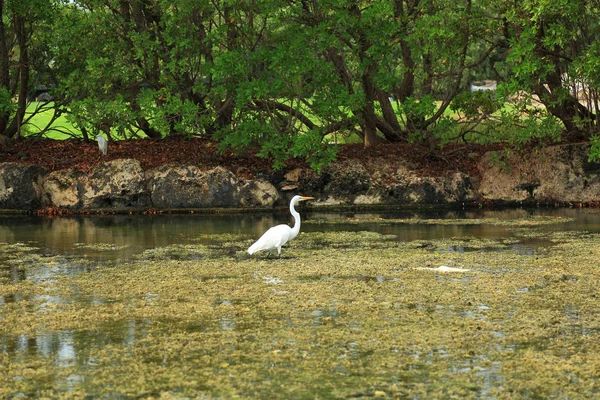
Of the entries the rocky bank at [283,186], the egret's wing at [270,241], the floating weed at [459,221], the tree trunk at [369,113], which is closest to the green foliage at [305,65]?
the tree trunk at [369,113]

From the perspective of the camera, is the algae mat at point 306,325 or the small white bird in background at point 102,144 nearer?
the algae mat at point 306,325

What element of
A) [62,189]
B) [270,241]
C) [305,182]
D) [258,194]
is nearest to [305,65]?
[305,182]

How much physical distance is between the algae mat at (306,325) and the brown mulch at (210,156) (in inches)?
314

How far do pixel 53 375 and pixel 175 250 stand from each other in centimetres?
665

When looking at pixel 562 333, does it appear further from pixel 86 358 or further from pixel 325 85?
pixel 325 85

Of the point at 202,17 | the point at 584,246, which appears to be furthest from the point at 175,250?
the point at 202,17

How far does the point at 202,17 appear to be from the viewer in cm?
2088

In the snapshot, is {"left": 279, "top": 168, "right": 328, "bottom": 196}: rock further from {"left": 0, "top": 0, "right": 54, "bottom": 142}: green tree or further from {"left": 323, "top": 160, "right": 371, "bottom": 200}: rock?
{"left": 0, "top": 0, "right": 54, "bottom": 142}: green tree

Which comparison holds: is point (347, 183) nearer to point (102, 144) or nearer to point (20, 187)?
point (102, 144)

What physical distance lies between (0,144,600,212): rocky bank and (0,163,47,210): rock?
0.02m

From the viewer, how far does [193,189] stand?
19.5m

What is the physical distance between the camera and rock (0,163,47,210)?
19547 millimetres

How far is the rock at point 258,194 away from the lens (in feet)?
63.7

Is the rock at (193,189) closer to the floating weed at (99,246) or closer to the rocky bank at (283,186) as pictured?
the rocky bank at (283,186)
